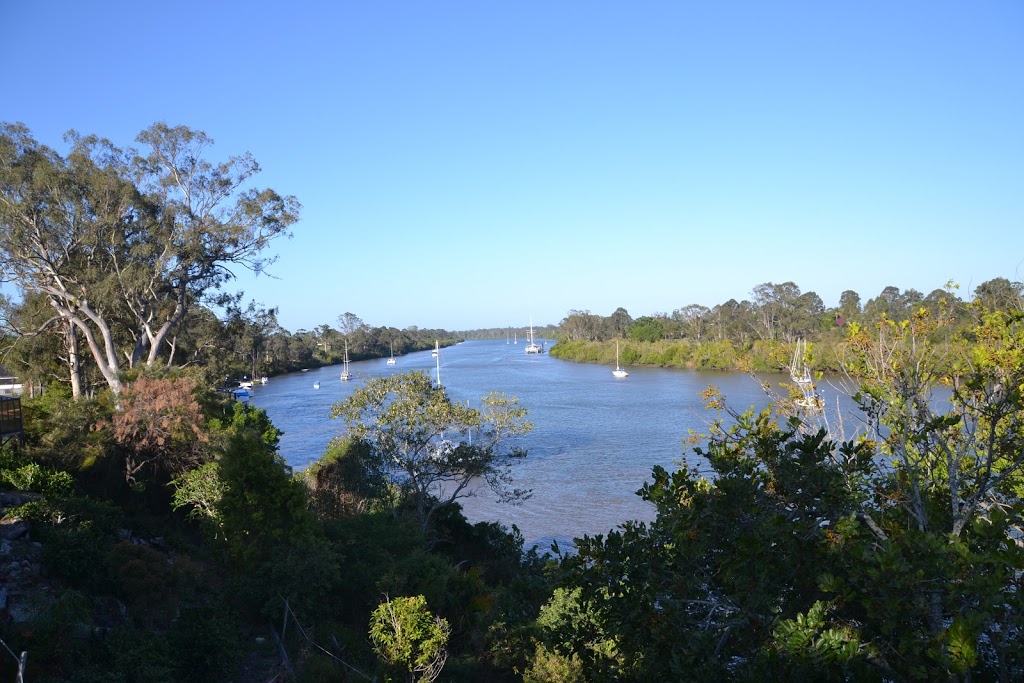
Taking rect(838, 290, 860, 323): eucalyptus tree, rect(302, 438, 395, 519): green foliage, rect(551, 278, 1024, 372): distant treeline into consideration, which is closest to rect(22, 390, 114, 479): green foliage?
rect(302, 438, 395, 519): green foliage

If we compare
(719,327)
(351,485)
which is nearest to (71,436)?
(351,485)

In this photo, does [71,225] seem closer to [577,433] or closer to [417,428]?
[417,428]

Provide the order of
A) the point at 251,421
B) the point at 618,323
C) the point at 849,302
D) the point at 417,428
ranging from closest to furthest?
the point at 417,428
the point at 251,421
the point at 849,302
the point at 618,323

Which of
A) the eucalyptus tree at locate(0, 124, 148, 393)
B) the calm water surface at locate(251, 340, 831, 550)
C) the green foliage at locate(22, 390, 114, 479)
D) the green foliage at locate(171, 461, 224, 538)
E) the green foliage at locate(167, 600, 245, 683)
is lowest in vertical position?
the calm water surface at locate(251, 340, 831, 550)

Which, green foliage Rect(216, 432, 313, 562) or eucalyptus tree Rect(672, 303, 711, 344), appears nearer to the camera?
green foliage Rect(216, 432, 313, 562)

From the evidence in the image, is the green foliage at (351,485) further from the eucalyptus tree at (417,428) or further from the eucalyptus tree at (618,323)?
the eucalyptus tree at (618,323)

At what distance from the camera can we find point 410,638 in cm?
850

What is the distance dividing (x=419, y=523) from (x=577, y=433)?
16408 millimetres

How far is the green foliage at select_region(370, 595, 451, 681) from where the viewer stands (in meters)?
8.47

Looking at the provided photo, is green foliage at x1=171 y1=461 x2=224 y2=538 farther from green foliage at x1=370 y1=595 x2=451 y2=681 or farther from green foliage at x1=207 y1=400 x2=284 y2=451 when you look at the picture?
green foliage at x1=207 y1=400 x2=284 y2=451

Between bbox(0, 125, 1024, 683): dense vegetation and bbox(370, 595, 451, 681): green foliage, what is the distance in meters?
0.03

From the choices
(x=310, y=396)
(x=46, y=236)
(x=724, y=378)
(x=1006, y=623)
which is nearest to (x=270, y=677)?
(x=1006, y=623)

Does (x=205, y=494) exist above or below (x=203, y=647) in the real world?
above

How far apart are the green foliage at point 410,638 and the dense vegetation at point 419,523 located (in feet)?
0.11
